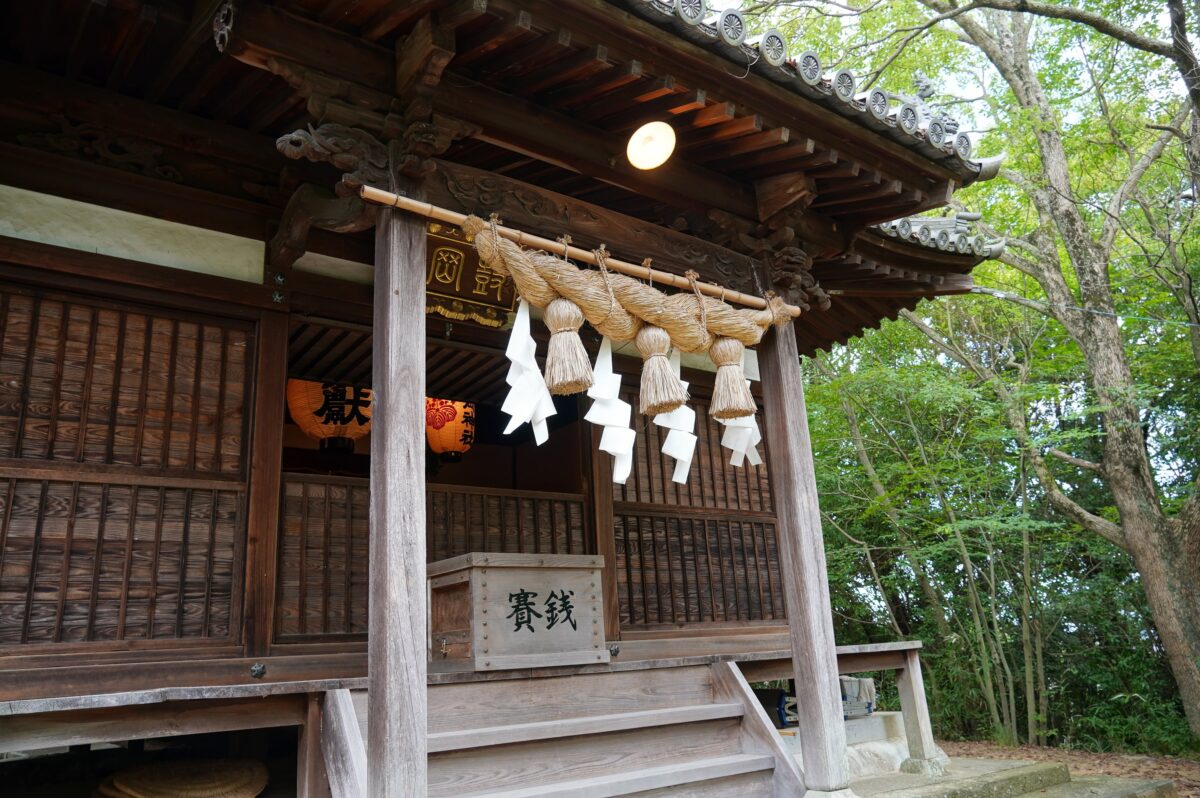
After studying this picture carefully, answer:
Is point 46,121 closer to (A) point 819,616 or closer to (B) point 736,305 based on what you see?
(B) point 736,305

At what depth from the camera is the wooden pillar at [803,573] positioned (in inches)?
184

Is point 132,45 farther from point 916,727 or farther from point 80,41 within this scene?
point 916,727

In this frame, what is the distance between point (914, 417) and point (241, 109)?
11.7 metres

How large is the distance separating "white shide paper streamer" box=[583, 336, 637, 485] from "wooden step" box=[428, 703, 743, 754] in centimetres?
127

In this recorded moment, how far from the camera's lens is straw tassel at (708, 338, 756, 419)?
472 cm

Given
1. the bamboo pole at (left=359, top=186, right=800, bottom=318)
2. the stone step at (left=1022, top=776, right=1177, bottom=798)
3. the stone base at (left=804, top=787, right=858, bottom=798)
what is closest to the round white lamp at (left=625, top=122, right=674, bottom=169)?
the bamboo pole at (left=359, top=186, right=800, bottom=318)

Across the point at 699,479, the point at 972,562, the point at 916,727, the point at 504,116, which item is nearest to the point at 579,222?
the point at 504,116

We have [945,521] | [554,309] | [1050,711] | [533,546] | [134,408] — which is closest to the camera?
[554,309]

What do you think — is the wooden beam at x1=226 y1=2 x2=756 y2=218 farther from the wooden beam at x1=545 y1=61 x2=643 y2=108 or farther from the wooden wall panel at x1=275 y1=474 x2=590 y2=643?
the wooden wall panel at x1=275 y1=474 x2=590 y2=643

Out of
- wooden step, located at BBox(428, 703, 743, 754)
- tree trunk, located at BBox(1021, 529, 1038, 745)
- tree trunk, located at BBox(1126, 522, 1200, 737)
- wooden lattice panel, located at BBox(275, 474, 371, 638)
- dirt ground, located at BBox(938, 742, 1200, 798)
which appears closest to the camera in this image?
wooden step, located at BBox(428, 703, 743, 754)

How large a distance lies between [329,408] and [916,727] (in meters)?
5.46

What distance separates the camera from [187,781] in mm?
3900

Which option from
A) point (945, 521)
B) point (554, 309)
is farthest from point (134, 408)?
point (945, 521)

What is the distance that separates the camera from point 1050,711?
11805mm
